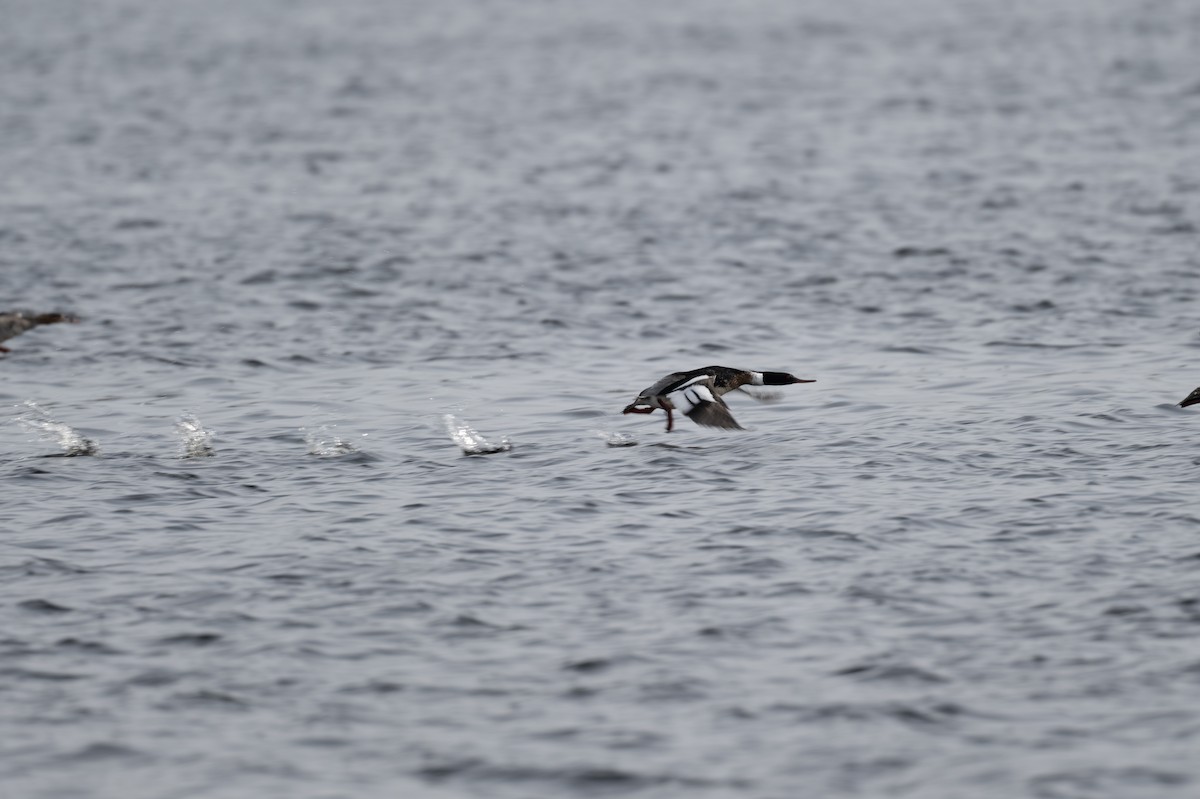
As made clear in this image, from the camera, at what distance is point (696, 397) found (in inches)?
681

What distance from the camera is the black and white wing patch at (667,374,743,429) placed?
17.1 metres

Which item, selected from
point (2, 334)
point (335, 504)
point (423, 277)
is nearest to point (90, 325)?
point (2, 334)

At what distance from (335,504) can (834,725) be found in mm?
6429

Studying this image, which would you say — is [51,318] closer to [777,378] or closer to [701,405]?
[701,405]

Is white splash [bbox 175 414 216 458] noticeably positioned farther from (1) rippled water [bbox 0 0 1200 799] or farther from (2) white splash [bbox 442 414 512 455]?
(2) white splash [bbox 442 414 512 455]

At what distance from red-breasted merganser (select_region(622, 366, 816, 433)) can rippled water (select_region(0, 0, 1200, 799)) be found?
0.44 m

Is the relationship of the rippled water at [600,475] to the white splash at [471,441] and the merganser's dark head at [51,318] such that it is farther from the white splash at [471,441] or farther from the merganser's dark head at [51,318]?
the merganser's dark head at [51,318]

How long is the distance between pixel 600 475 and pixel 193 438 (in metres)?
4.69

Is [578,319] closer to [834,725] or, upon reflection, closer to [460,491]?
[460,491]

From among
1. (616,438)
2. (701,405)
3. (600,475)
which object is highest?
(701,405)

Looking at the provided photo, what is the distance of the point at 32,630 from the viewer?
12.4 metres

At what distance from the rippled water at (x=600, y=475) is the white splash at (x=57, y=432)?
85 mm

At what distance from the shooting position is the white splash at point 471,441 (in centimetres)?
1738

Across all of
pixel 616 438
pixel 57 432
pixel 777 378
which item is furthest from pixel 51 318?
pixel 777 378
